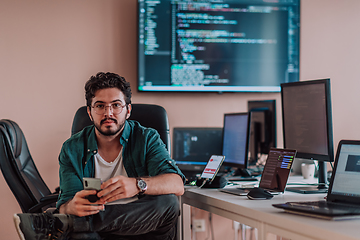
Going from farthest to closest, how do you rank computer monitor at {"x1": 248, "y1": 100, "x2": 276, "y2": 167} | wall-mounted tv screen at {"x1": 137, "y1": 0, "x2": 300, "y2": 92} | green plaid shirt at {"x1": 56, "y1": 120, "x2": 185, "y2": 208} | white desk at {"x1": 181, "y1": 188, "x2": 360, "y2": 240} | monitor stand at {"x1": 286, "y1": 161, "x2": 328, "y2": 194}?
wall-mounted tv screen at {"x1": 137, "y1": 0, "x2": 300, "y2": 92}, computer monitor at {"x1": 248, "y1": 100, "x2": 276, "y2": 167}, monitor stand at {"x1": 286, "y1": 161, "x2": 328, "y2": 194}, green plaid shirt at {"x1": 56, "y1": 120, "x2": 185, "y2": 208}, white desk at {"x1": 181, "y1": 188, "x2": 360, "y2": 240}

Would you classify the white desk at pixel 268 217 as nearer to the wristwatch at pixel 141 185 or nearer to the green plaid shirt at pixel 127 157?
the green plaid shirt at pixel 127 157

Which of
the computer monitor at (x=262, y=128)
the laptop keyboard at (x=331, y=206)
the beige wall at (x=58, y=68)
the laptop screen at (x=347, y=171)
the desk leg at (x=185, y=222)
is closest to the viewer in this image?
the laptop keyboard at (x=331, y=206)

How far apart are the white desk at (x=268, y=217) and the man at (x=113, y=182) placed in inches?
7.3

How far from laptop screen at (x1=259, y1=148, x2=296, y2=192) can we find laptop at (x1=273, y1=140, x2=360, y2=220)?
251 mm

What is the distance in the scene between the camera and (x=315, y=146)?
5.58 feet

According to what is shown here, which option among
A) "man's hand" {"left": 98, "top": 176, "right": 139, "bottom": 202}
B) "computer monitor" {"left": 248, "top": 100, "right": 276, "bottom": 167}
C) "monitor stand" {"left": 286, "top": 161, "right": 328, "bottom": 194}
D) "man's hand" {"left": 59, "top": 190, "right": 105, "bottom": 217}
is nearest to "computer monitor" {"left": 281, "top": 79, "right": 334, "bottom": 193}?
"monitor stand" {"left": 286, "top": 161, "right": 328, "bottom": 194}

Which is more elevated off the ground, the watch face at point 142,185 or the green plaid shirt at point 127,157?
the green plaid shirt at point 127,157

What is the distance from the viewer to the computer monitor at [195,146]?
243cm

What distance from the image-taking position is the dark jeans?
1260 mm

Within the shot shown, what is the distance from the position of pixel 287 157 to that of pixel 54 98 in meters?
1.79

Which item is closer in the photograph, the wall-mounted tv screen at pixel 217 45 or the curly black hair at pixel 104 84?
the curly black hair at pixel 104 84

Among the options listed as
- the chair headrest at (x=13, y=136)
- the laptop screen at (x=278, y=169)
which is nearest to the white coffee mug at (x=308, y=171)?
the laptop screen at (x=278, y=169)

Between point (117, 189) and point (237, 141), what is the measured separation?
103cm

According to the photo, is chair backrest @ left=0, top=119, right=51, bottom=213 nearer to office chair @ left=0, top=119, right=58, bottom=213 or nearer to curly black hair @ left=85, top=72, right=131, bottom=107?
office chair @ left=0, top=119, right=58, bottom=213
